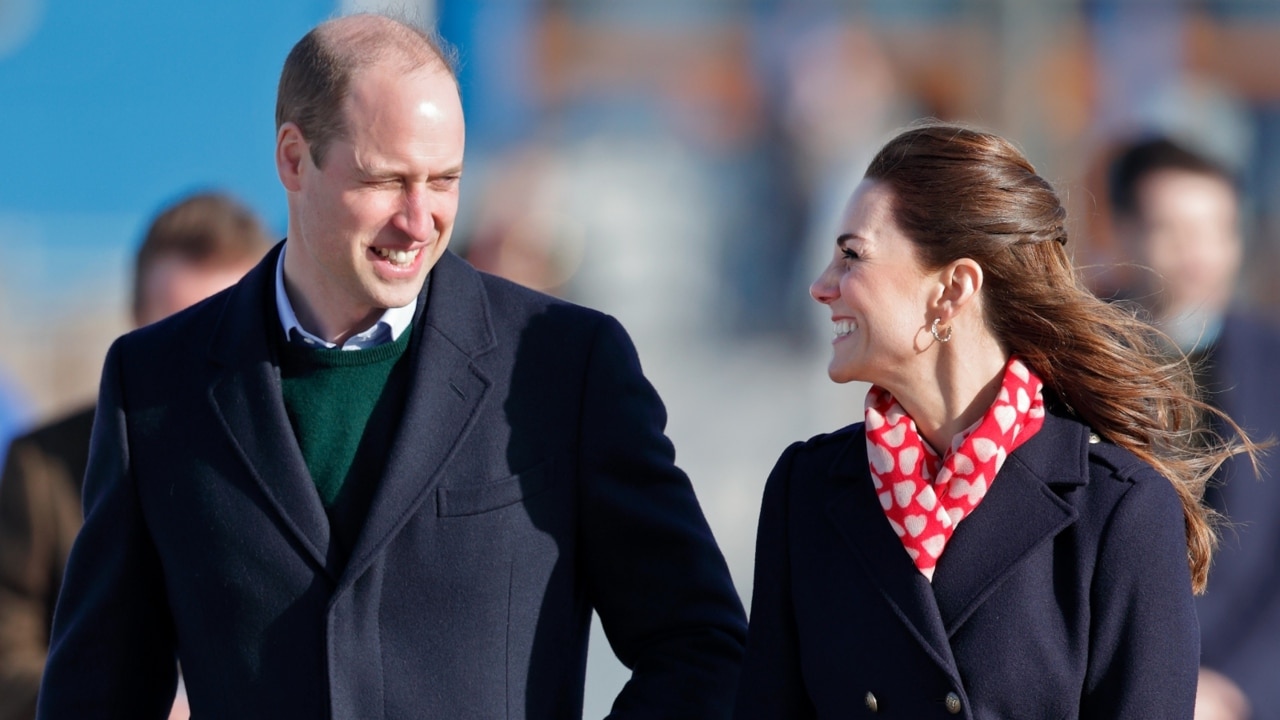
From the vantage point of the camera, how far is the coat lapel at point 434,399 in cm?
244

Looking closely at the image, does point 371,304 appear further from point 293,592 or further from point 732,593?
point 732,593

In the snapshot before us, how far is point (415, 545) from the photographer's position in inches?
97.3

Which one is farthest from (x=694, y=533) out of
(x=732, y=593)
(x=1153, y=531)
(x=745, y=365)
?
(x=745, y=365)

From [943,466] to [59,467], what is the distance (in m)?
2.28

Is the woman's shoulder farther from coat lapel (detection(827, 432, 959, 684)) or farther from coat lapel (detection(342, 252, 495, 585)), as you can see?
coat lapel (detection(342, 252, 495, 585))

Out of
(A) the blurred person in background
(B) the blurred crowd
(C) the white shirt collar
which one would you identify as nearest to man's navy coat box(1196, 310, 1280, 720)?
(A) the blurred person in background

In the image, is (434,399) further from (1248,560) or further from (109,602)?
(1248,560)

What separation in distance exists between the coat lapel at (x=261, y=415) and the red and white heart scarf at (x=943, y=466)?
2.72 ft

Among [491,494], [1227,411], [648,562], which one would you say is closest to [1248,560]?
[1227,411]

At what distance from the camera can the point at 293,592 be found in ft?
8.03

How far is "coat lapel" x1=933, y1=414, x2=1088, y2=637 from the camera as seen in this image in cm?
233

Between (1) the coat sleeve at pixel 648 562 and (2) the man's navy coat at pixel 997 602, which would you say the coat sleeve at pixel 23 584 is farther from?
(2) the man's navy coat at pixel 997 602

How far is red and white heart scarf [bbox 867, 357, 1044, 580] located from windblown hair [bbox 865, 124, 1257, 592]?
0.06 m

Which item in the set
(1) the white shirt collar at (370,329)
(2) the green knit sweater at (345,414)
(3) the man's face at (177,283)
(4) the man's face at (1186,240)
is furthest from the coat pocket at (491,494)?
(4) the man's face at (1186,240)
